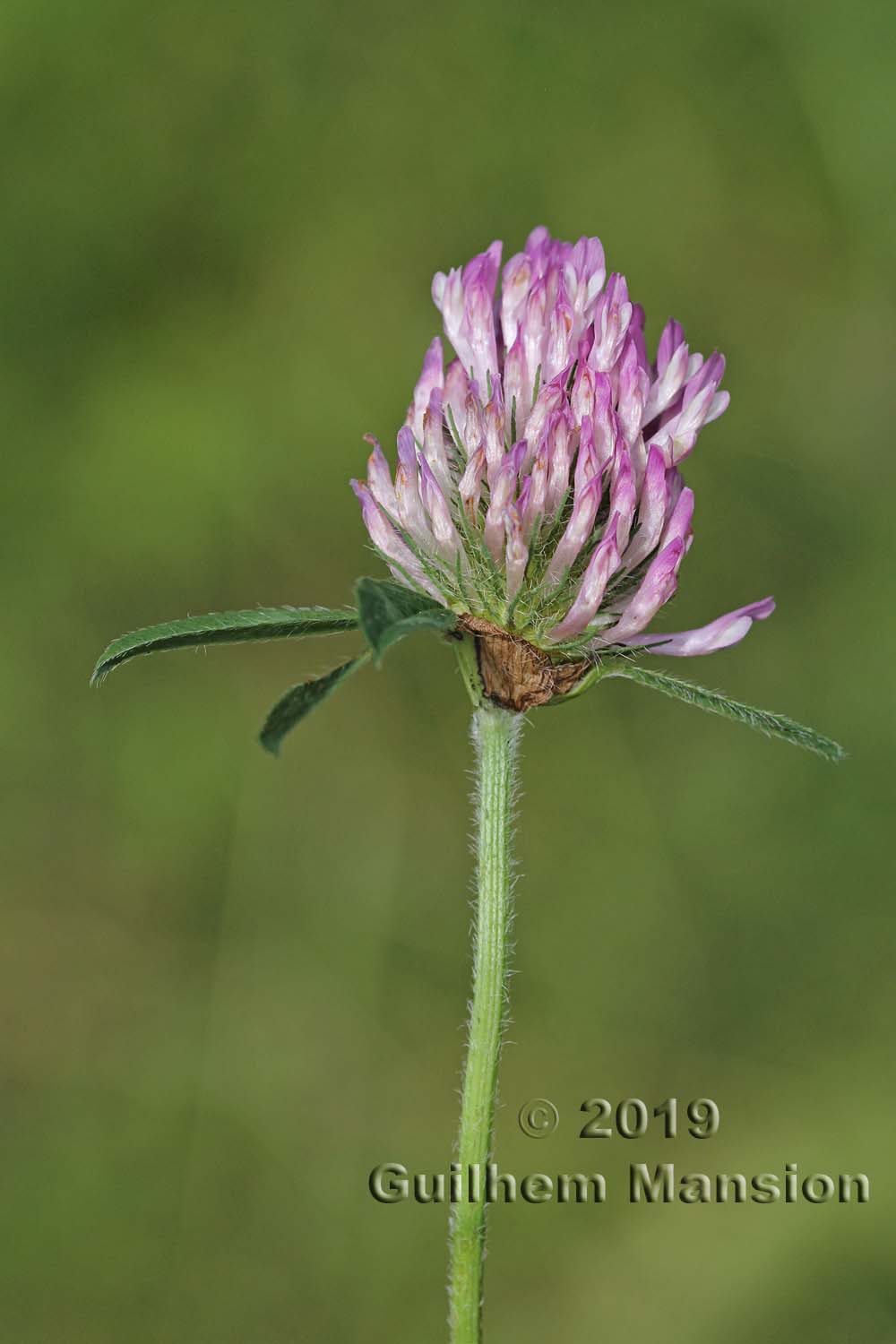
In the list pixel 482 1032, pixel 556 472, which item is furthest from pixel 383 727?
pixel 482 1032

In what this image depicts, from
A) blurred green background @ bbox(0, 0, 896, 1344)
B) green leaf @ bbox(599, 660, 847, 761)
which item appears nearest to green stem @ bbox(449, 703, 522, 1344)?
green leaf @ bbox(599, 660, 847, 761)

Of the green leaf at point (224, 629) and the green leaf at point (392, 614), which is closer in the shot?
the green leaf at point (392, 614)

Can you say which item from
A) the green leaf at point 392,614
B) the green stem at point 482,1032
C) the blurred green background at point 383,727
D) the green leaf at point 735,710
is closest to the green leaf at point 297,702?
the green leaf at point 392,614

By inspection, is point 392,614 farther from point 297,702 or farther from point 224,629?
point 224,629

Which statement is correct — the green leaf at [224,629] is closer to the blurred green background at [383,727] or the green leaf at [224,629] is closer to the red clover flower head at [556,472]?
the red clover flower head at [556,472]

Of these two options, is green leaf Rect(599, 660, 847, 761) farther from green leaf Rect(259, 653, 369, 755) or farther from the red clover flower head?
green leaf Rect(259, 653, 369, 755)

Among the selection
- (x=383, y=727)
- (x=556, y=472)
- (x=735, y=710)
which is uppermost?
(x=383, y=727)

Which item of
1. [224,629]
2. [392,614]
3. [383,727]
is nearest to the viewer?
[392,614]
